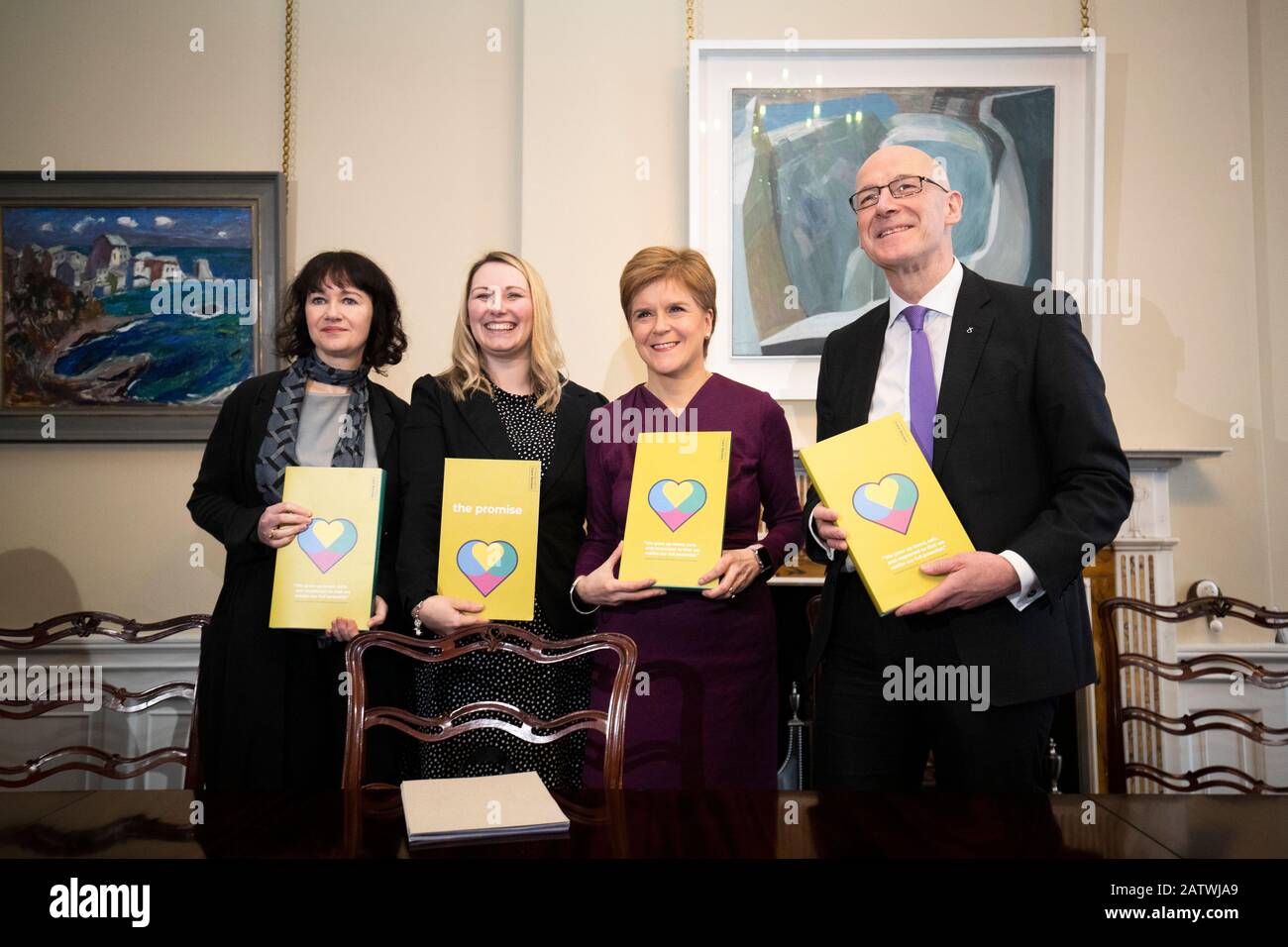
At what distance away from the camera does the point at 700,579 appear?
2186mm

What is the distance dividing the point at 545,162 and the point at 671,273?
1.45 meters

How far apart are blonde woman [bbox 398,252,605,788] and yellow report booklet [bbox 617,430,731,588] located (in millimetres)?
302

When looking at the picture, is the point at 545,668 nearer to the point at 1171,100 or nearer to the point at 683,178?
the point at 683,178

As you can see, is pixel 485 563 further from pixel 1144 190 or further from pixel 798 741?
pixel 1144 190

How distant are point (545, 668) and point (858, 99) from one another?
2.56 metres

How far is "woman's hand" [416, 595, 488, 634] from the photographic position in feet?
7.34

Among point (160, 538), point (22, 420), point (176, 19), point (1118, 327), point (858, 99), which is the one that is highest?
point (176, 19)

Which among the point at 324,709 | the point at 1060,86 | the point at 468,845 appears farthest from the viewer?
the point at 1060,86

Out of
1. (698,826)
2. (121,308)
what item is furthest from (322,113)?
(698,826)

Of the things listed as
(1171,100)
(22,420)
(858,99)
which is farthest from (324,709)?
(1171,100)

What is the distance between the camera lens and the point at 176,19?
3.81 meters

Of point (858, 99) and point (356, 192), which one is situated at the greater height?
point (858, 99)

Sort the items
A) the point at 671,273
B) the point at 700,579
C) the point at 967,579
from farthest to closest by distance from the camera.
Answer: the point at 671,273 → the point at 700,579 → the point at 967,579
